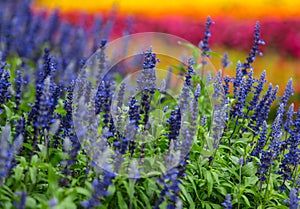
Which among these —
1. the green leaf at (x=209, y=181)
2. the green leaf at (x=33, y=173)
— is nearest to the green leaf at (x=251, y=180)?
the green leaf at (x=209, y=181)

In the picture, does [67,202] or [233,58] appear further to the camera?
[233,58]

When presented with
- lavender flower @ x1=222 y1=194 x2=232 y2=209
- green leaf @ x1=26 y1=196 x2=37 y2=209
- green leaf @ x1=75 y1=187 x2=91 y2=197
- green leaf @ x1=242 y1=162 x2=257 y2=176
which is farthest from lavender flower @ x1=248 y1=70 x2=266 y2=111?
green leaf @ x1=26 y1=196 x2=37 y2=209

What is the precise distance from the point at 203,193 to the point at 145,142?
0.58 m

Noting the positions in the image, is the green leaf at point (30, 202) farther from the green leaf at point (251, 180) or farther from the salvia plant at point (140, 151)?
the green leaf at point (251, 180)

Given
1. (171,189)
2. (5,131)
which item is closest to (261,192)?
(171,189)

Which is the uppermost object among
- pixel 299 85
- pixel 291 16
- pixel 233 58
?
pixel 291 16

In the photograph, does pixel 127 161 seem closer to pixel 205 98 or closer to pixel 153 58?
pixel 153 58

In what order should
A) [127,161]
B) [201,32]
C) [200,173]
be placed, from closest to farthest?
[127,161] < [200,173] < [201,32]

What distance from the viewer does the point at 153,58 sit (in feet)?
13.1

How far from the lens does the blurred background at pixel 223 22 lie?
12.1 metres

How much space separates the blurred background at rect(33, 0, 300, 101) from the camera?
1214 cm

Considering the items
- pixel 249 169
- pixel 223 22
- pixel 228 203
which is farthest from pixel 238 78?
pixel 223 22

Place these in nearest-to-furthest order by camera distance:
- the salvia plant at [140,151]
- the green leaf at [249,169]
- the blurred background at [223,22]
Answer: the salvia plant at [140,151]
the green leaf at [249,169]
the blurred background at [223,22]

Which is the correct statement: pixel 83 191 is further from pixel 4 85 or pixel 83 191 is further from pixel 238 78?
pixel 238 78
